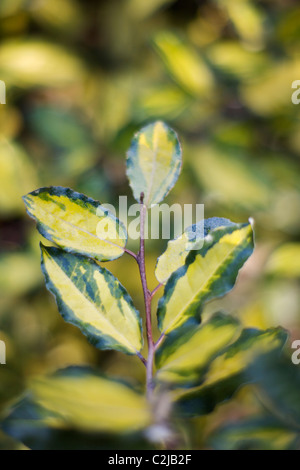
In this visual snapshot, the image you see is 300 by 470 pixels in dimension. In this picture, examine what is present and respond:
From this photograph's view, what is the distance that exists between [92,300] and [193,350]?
0.07 meters

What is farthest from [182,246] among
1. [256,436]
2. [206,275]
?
[256,436]

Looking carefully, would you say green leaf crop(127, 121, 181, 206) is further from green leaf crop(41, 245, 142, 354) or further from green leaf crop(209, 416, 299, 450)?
green leaf crop(209, 416, 299, 450)

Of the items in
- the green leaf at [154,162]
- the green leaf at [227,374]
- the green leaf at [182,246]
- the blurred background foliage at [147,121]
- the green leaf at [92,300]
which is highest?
the blurred background foliage at [147,121]

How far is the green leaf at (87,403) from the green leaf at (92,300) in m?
0.02

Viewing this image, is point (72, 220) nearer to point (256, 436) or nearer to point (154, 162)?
point (154, 162)

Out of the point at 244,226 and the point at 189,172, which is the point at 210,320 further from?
the point at 189,172

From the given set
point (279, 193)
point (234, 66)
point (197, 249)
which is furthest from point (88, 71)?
point (197, 249)

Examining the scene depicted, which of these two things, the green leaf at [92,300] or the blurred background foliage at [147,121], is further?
the blurred background foliage at [147,121]

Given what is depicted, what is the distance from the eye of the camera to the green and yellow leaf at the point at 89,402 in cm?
24

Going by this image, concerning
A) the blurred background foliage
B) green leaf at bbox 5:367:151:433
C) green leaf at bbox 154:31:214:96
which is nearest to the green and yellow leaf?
green leaf at bbox 5:367:151:433

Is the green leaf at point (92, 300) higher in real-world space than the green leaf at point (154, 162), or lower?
lower

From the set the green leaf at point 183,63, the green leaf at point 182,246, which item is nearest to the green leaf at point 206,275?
the green leaf at point 182,246

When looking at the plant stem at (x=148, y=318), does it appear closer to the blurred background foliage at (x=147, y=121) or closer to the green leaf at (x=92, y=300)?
the green leaf at (x=92, y=300)

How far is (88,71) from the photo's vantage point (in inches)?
42.4
